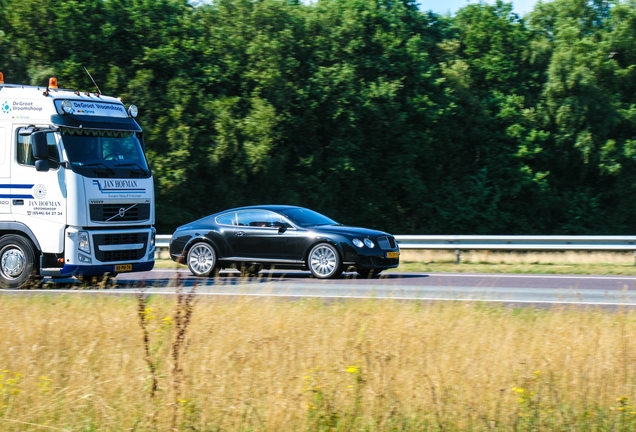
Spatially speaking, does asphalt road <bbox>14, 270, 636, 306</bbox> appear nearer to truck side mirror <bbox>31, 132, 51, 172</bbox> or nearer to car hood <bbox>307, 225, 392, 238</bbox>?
car hood <bbox>307, 225, 392, 238</bbox>

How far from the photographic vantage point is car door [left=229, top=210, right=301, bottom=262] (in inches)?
698

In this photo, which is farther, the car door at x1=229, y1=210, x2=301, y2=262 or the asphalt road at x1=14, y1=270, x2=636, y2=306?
the car door at x1=229, y1=210, x2=301, y2=262

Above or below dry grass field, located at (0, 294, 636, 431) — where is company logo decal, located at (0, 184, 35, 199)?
above

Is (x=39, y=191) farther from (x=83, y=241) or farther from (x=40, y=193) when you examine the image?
(x=83, y=241)

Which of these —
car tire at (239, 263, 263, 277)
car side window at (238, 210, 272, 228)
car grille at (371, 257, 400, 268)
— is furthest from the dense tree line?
car grille at (371, 257, 400, 268)

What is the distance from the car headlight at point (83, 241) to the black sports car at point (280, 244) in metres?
4.17

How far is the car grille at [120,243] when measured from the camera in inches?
580

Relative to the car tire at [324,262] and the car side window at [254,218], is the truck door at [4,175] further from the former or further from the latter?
the car tire at [324,262]

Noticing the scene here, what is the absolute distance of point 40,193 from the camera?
14.4 m

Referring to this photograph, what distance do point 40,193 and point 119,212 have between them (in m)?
1.35

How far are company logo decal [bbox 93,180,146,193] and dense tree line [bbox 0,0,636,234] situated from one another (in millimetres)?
15067

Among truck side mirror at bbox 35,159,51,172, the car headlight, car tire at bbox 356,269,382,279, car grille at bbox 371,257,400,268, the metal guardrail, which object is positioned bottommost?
car tire at bbox 356,269,382,279

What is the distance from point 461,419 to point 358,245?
1124 centimetres

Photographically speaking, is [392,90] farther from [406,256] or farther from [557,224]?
[406,256]
